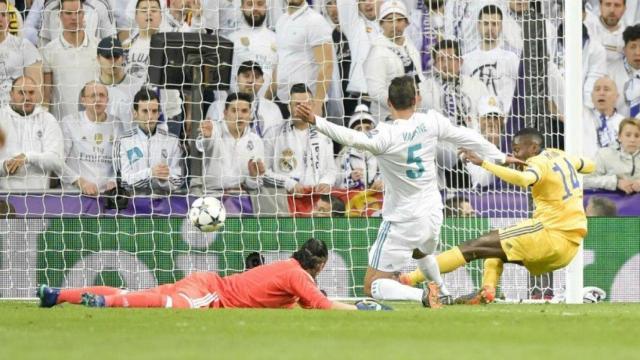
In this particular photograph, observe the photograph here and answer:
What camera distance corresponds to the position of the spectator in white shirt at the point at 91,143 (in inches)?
658

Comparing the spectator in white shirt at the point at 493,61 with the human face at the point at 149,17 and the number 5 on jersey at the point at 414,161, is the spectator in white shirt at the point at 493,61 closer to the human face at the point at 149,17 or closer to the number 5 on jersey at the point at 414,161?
the number 5 on jersey at the point at 414,161

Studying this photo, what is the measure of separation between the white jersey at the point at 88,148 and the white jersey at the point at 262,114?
49.4 inches

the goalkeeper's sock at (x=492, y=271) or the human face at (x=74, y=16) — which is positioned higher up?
the human face at (x=74, y=16)

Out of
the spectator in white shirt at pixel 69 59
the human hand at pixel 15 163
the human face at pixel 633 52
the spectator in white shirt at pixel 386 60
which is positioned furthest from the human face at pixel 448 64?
the human hand at pixel 15 163

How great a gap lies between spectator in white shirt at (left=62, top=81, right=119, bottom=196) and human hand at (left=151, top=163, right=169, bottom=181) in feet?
1.68

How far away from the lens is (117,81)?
1711 centimetres

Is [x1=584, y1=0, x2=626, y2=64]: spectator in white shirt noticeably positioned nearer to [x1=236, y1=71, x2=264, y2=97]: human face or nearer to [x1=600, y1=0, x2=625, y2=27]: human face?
[x1=600, y1=0, x2=625, y2=27]: human face

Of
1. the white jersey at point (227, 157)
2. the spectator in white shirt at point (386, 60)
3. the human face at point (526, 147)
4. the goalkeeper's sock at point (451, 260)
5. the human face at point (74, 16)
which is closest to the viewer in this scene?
the goalkeeper's sock at point (451, 260)

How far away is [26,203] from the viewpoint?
54.6 feet

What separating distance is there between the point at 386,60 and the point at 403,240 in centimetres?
406

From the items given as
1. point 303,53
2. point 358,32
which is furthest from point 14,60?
point 358,32

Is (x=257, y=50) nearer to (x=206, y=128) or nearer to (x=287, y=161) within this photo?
(x=206, y=128)

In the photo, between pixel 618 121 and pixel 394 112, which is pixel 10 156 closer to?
pixel 394 112

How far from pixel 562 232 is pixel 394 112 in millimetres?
2135
